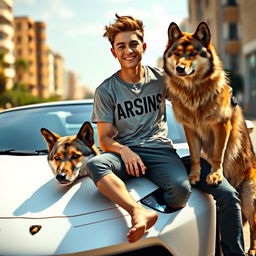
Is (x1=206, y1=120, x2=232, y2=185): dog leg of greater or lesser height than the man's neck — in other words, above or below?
below

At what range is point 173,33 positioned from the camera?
2.76 m

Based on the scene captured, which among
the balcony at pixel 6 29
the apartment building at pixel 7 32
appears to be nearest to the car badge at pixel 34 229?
the apartment building at pixel 7 32

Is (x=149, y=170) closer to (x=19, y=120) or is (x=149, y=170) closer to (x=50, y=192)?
(x=50, y=192)

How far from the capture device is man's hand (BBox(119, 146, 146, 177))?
2545mm

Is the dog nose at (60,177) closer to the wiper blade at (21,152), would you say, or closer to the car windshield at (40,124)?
the wiper blade at (21,152)

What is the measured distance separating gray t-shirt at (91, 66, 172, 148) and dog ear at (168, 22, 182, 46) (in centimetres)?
35

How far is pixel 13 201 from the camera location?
242cm

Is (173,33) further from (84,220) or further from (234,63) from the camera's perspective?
(234,63)

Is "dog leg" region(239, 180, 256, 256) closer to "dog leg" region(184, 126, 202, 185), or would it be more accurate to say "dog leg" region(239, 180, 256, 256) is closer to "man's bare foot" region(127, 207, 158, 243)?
"dog leg" region(184, 126, 202, 185)

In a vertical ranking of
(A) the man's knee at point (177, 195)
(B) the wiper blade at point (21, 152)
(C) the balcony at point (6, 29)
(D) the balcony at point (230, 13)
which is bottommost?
(A) the man's knee at point (177, 195)

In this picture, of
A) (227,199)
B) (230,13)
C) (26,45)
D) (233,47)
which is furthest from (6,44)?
(227,199)

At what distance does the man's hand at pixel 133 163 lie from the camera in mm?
2545

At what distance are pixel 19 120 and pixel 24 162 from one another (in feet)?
A: 3.09

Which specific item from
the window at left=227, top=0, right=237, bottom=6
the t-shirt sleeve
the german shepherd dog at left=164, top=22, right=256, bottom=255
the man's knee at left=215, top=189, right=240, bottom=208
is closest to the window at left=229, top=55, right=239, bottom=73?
the window at left=227, top=0, right=237, bottom=6
